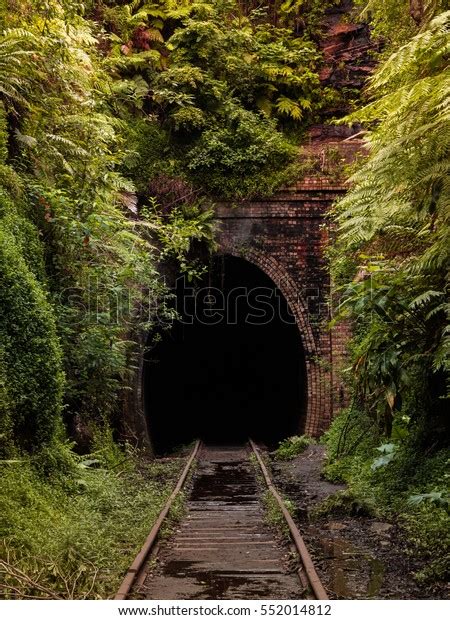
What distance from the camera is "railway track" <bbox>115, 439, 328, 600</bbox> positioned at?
551 centimetres

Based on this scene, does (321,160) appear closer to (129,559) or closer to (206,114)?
(206,114)

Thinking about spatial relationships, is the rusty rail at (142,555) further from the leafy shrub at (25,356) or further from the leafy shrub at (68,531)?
the leafy shrub at (25,356)

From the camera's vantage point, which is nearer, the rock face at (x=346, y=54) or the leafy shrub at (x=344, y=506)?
the leafy shrub at (x=344, y=506)

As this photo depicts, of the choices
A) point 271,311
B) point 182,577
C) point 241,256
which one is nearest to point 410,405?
point 182,577

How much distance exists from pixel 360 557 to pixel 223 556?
137 cm

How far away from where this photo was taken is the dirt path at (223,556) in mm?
5586

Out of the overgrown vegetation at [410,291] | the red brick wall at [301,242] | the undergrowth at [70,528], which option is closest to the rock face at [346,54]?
the red brick wall at [301,242]

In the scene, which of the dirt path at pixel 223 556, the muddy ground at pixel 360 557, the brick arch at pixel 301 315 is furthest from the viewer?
the brick arch at pixel 301 315

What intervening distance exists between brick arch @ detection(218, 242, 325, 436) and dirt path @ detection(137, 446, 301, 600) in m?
4.47

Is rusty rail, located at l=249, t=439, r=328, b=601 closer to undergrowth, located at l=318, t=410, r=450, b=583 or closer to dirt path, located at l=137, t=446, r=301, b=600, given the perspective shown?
dirt path, located at l=137, t=446, r=301, b=600

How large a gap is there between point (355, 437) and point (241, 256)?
17.0 ft

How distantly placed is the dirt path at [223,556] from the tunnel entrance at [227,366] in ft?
24.6

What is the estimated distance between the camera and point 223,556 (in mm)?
6738
